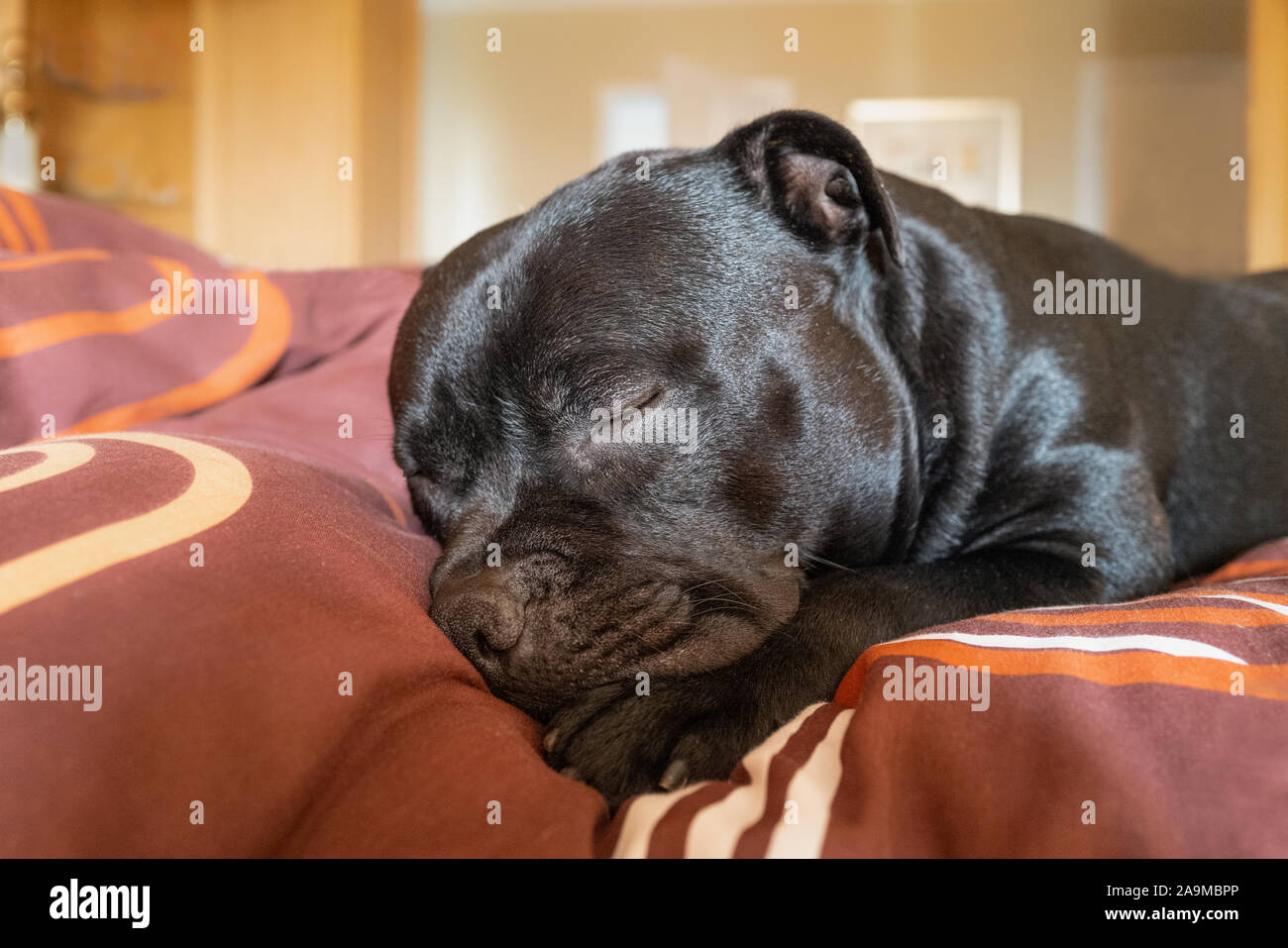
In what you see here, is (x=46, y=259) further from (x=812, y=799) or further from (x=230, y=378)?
(x=812, y=799)

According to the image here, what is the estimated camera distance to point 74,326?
5.66 feet

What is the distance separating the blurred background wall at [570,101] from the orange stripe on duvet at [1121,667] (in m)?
Answer: 5.58

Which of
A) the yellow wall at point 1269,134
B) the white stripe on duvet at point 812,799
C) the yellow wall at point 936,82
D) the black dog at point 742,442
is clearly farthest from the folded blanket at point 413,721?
the yellow wall at point 936,82

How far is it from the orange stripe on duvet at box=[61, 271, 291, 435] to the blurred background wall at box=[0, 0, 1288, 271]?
4.63m

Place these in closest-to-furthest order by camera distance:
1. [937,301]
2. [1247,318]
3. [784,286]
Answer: [784,286] < [937,301] < [1247,318]

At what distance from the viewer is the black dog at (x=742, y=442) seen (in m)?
1.14

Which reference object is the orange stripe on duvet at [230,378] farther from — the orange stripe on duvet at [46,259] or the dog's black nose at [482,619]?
the dog's black nose at [482,619]

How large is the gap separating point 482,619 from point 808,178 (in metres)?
0.85

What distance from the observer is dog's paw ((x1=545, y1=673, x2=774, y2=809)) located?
95 centimetres

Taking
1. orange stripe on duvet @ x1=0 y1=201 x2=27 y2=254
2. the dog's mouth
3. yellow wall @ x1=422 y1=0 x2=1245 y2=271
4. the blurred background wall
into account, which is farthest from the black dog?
yellow wall @ x1=422 y1=0 x2=1245 y2=271

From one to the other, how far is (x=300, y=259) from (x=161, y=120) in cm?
134
